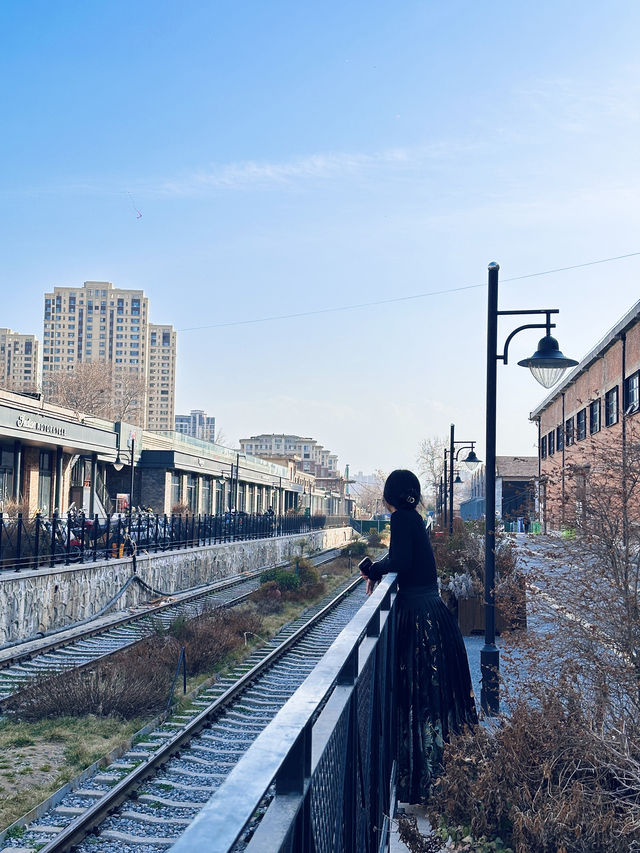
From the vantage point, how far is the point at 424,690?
4449 millimetres

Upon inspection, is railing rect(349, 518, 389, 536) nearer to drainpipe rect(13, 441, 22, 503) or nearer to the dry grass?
drainpipe rect(13, 441, 22, 503)

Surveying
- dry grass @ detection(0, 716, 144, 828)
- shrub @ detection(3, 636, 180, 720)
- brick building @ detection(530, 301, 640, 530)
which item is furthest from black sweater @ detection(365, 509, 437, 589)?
shrub @ detection(3, 636, 180, 720)

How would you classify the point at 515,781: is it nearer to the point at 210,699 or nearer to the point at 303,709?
the point at 303,709

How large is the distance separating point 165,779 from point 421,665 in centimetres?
405

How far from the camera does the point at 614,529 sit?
230 inches

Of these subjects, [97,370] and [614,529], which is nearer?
[614,529]

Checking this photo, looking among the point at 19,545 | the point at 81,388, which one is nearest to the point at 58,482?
the point at 19,545

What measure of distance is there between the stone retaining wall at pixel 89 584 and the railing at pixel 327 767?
485 inches

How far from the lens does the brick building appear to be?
6.25m

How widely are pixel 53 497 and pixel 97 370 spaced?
4106 cm

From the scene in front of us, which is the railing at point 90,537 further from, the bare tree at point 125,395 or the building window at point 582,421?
the bare tree at point 125,395

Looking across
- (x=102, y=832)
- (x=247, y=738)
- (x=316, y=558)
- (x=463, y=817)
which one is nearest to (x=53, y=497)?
(x=316, y=558)

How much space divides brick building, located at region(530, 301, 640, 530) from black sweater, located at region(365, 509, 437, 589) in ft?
5.95

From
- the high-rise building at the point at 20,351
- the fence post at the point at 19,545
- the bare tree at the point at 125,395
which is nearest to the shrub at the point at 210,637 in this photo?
the fence post at the point at 19,545
